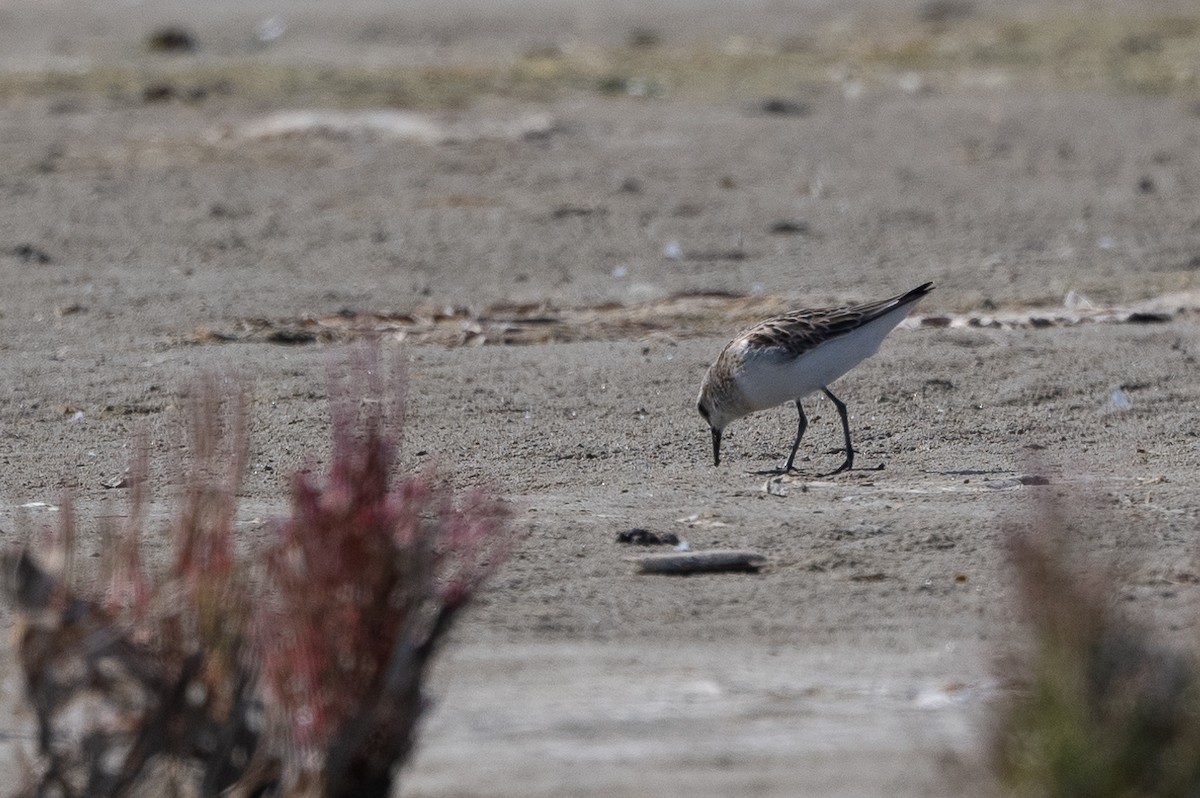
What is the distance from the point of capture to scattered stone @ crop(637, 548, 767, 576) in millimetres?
6863

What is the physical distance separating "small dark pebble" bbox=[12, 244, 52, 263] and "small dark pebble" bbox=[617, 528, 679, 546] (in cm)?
709

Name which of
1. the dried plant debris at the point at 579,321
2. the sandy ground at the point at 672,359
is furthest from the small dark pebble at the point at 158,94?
the dried plant debris at the point at 579,321

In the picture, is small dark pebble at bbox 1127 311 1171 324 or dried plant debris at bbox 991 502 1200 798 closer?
dried plant debris at bbox 991 502 1200 798

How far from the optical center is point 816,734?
5.11 metres

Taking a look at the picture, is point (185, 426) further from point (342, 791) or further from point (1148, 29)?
point (1148, 29)

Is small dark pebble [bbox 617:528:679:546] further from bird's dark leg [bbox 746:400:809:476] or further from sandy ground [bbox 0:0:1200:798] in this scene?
bird's dark leg [bbox 746:400:809:476]

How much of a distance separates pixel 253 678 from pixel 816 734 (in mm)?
1573

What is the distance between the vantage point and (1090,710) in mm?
3969

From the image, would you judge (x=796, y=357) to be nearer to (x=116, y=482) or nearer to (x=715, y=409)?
(x=715, y=409)

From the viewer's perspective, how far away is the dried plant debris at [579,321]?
36.2 ft

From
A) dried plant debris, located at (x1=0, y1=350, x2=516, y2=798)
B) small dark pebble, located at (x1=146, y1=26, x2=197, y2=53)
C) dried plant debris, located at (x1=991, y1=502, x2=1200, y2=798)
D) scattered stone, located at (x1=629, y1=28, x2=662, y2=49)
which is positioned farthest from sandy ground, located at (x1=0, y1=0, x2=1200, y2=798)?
scattered stone, located at (x1=629, y1=28, x2=662, y2=49)

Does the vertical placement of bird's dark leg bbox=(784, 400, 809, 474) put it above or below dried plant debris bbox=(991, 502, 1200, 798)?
below

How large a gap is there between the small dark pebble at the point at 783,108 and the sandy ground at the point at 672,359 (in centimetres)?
23

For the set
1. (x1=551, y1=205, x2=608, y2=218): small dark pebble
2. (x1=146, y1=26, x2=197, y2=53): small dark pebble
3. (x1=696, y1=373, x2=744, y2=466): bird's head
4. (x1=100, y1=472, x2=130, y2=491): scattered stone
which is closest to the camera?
(x1=100, y1=472, x2=130, y2=491): scattered stone
